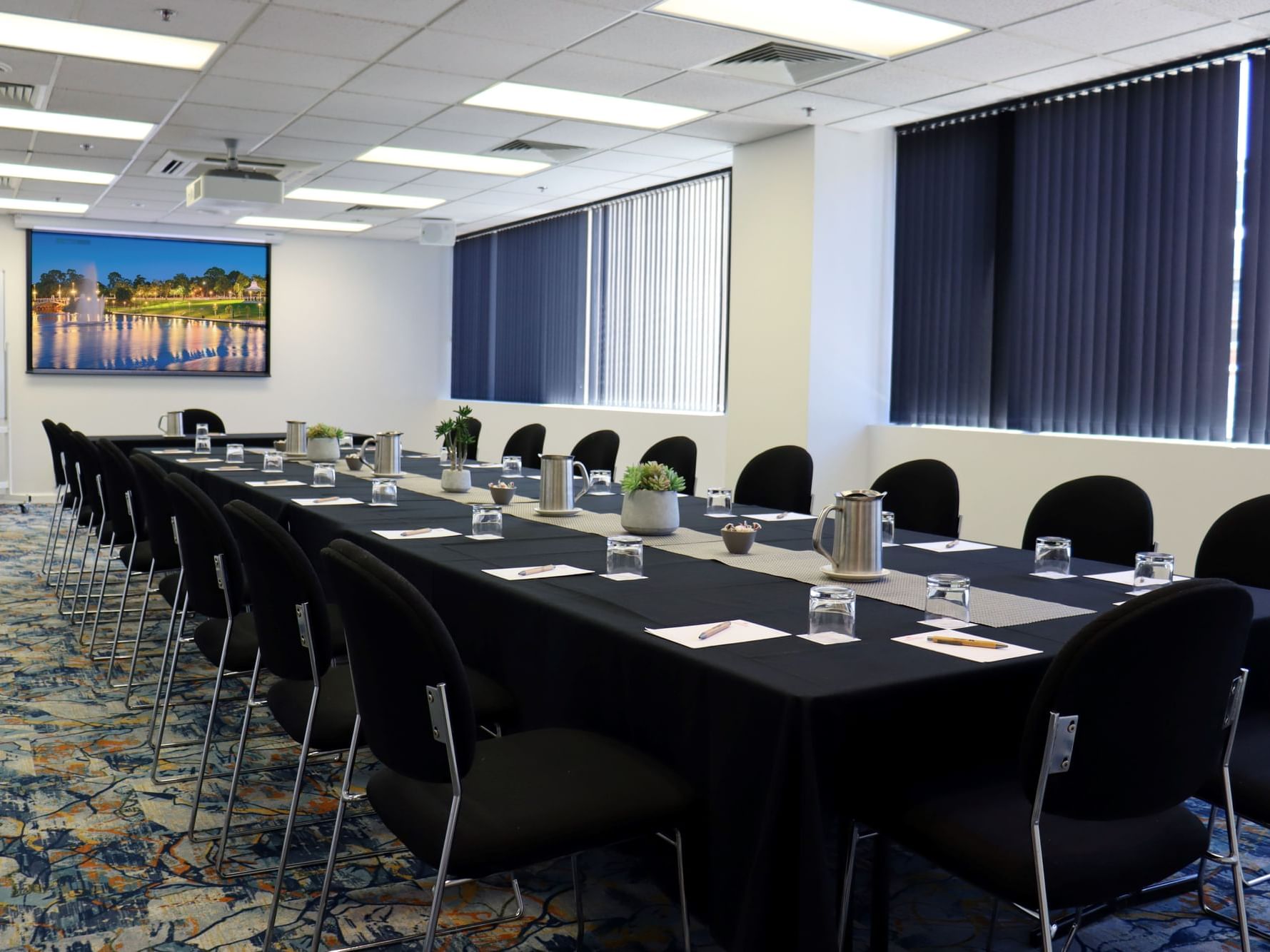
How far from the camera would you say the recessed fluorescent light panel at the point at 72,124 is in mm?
6885

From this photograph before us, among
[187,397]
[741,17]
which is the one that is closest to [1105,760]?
[741,17]

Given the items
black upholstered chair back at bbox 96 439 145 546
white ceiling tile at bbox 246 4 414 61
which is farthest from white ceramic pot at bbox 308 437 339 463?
white ceiling tile at bbox 246 4 414 61

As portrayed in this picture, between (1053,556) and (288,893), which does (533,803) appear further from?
(1053,556)

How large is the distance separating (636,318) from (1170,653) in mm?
8367

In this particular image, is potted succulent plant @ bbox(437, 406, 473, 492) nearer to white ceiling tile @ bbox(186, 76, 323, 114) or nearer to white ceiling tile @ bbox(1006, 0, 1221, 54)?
white ceiling tile @ bbox(186, 76, 323, 114)

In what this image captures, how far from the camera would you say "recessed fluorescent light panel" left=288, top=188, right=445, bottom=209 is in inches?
381

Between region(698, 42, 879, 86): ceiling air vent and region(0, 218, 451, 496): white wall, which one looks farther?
region(0, 218, 451, 496): white wall

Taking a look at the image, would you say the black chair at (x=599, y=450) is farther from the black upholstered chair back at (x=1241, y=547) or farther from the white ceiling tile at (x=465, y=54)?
the black upholstered chair back at (x=1241, y=547)

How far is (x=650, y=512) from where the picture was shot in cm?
361

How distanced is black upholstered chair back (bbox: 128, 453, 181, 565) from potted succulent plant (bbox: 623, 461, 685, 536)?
4.88 feet

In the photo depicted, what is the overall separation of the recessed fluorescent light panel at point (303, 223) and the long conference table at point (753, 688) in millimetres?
8970

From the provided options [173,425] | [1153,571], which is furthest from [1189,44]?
[173,425]

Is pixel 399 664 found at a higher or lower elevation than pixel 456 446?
lower

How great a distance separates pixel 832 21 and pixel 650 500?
268 cm
